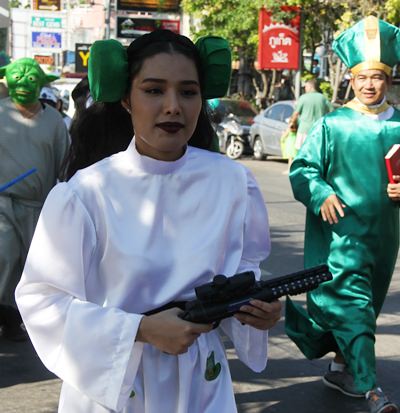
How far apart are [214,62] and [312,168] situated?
2.26m

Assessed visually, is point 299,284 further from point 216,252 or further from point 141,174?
point 141,174

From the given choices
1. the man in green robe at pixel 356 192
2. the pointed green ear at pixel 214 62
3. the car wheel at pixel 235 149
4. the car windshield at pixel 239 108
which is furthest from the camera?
the car windshield at pixel 239 108

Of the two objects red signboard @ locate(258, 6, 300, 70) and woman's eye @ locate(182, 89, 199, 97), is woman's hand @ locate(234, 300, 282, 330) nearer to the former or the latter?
woman's eye @ locate(182, 89, 199, 97)

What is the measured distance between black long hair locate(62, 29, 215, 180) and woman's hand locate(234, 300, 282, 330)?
66 centimetres

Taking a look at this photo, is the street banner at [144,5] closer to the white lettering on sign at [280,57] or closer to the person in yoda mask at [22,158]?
the white lettering on sign at [280,57]

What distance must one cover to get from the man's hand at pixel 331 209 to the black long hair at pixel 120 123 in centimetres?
167

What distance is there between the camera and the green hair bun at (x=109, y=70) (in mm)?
2480

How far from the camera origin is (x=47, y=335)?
7.55ft

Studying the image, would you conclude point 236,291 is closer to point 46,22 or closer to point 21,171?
point 21,171

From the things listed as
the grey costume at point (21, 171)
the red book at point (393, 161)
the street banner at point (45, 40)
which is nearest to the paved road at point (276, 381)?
the grey costume at point (21, 171)

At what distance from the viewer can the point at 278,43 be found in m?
23.5

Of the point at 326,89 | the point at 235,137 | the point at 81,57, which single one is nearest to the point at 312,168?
the point at 235,137

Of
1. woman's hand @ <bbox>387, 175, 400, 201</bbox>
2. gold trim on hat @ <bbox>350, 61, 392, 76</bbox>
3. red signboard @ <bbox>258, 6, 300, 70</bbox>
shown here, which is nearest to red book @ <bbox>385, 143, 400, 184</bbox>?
woman's hand @ <bbox>387, 175, 400, 201</bbox>

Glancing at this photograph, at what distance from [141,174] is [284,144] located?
580 inches
